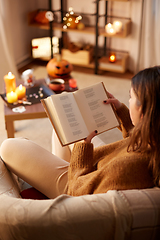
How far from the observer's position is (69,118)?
1125 mm

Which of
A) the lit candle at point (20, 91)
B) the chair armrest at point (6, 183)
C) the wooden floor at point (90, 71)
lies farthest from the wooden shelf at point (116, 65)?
the chair armrest at point (6, 183)

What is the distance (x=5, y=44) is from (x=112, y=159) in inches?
94.3

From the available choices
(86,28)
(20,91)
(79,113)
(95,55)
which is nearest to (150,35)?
(95,55)

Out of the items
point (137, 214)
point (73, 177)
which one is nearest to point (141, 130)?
point (137, 214)

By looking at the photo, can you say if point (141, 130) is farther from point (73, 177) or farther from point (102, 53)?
point (102, 53)

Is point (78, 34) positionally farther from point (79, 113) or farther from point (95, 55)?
point (79, 113)

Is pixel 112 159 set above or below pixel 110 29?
below

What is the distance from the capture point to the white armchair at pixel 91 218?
0.72m

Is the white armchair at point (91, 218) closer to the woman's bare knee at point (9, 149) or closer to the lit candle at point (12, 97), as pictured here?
the woman's bare knee at point (9, 149)

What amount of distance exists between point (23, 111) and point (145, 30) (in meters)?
1.93

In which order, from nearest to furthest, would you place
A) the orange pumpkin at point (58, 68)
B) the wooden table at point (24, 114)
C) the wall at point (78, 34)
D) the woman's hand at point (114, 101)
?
1. the woman's hand at point (114, 101)
2. the wooden table at point (24, 114)
3. the orange pumpkin at point (58, 68)
4. the wall at point (78, 34)

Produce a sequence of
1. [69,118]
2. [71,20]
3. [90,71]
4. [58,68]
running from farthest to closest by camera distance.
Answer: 1. [90,71]
2. [71,20]
3. [58,68]
4. [69,118]

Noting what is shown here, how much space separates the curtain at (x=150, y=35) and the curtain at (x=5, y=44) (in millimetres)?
1496

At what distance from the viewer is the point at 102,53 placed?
3.53 meters
